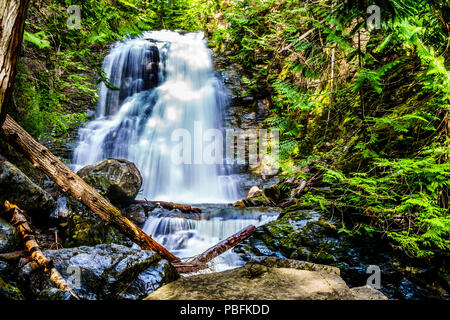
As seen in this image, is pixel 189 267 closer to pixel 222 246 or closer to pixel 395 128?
pixel 222 246

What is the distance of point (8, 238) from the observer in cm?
266

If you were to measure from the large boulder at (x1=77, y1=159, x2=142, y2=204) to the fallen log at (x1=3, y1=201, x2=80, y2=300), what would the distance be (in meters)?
2.59

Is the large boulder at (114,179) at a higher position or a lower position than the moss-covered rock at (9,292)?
higher

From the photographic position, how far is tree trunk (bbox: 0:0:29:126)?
170 centimetres

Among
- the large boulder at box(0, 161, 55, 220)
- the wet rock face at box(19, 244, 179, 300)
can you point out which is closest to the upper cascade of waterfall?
the large boulder at box(0, 161, 55, 220)

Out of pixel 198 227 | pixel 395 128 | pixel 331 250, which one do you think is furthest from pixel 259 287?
pixel 198 227

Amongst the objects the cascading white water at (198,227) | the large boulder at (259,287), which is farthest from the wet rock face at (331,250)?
the cascading white water at (198,227)

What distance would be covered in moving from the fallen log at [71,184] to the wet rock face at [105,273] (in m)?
0.93

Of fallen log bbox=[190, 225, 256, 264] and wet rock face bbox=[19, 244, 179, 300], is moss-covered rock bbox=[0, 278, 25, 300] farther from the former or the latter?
fallen log bbox=[190, 225, 256, 264]

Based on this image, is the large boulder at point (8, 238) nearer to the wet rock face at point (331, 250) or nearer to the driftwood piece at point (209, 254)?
the driftwood piece at point (209, 254)

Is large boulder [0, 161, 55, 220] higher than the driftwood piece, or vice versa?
large boulder [0, 161, 55, 220]

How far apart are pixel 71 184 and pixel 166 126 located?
24.4ft

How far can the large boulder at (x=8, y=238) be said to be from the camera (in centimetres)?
257
